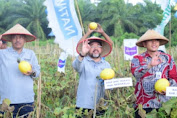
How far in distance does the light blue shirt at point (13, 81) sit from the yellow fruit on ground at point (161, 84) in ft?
3.97

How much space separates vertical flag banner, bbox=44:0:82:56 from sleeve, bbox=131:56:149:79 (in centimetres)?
244

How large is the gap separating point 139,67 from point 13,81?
3.89 ft

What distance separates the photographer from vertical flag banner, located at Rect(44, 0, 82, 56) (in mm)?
4824

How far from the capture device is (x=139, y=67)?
237cm

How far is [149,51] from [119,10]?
27.8 m

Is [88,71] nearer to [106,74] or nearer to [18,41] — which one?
[106,74]

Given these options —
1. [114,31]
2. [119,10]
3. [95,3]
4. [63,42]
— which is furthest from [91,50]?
[95,3]

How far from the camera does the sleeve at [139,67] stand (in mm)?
2325

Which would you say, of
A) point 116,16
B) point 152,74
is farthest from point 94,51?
point 116,16

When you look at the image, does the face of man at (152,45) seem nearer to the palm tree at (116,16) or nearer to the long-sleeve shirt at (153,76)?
the long-sleeve shirt at (153,76)

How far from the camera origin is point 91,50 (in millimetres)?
2561

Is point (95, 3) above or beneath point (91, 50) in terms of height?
above

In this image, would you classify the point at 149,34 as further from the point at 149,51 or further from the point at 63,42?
the point at 63,42

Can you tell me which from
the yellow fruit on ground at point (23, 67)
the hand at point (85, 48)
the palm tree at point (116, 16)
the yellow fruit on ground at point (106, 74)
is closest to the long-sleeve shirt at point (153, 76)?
the yellow fruit on ground at point (106, 74)
